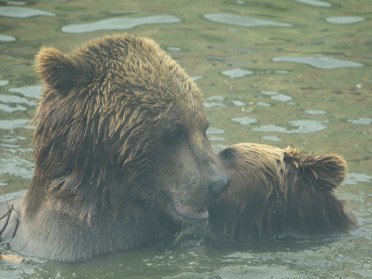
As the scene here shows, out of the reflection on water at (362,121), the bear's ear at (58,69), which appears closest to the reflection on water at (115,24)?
the reflection on water at (362,121)

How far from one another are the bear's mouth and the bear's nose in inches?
7.7

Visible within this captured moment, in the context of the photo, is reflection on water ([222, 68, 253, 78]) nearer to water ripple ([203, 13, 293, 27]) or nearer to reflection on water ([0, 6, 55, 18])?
water ripple ([203, 13, 293, 27])

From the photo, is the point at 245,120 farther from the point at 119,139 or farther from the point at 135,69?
the point at 119,139

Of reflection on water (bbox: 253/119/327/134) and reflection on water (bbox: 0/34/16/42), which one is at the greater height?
reflection on water (bbox: 0/34/16/42)

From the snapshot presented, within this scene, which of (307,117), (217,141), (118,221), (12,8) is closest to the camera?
(118,221)

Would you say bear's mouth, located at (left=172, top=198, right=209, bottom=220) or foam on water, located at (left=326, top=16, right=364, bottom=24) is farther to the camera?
foam on water, located at (left=326, top=16, right=364, bottom=24)

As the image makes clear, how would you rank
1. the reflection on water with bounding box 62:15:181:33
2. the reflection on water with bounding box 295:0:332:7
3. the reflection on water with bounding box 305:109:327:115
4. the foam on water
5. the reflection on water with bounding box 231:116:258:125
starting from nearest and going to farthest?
the reflection on water with bounding box 231:116:258:125 < the reflection on water with bounding box 305:109:327:115 < the reflection on water with bounding box 62:15:181:33 < the foam on water < the reflection on water with bounding box 295:0:332:7

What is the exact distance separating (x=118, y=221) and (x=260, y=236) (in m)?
1.19

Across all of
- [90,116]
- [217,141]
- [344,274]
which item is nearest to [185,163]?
[90,116]

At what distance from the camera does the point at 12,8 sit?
16.2 metres

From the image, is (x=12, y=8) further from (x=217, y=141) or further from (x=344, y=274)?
(x=344, y=274)

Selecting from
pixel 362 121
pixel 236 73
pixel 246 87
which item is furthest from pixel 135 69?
pixel 236 73

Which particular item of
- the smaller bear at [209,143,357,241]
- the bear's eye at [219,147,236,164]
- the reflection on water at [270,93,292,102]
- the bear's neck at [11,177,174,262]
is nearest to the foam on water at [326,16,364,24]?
the reflection on water at [270,93,292,102]

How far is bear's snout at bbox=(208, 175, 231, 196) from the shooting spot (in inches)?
293
